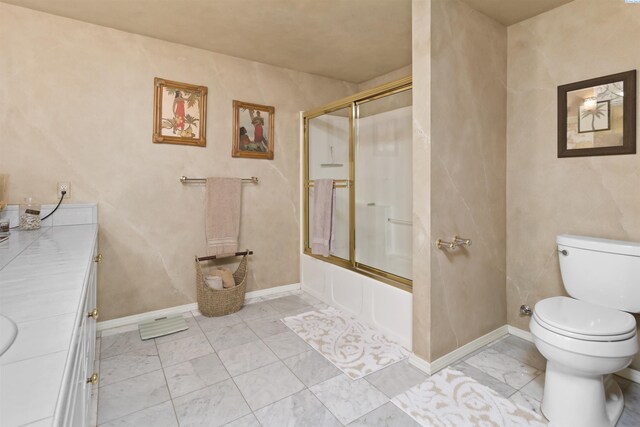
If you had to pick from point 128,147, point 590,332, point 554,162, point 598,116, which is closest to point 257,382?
point 590,332

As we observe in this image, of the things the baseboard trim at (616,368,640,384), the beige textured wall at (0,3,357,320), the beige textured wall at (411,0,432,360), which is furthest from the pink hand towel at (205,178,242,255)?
the baseboard trim at (616,368,640,384)

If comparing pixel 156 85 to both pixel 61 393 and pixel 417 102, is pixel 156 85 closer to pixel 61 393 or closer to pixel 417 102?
pixel 417 102

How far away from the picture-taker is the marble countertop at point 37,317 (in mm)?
450

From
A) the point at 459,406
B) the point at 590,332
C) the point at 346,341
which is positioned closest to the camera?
the point at 590,332

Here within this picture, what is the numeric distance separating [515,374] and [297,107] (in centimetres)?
276

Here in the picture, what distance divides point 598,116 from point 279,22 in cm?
211

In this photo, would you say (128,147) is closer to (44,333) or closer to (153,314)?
(153,314)

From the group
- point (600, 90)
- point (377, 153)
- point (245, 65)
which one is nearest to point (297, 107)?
point (245, 65)

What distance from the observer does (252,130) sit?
2953mm

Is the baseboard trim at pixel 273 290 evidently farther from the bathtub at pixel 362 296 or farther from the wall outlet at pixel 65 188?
the wall outlet at pixel 65 188

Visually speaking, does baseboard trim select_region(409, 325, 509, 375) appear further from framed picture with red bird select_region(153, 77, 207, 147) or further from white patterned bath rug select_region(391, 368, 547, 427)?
framed picture with red bird select_region(153, 77, 207, 147)

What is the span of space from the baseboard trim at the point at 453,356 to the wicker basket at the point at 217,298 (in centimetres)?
146

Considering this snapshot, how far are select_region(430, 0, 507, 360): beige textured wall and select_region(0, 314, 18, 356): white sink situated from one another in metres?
1.76

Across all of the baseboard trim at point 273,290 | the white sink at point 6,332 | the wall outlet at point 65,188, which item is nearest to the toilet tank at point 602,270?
the baseboard trim at point 273,290
